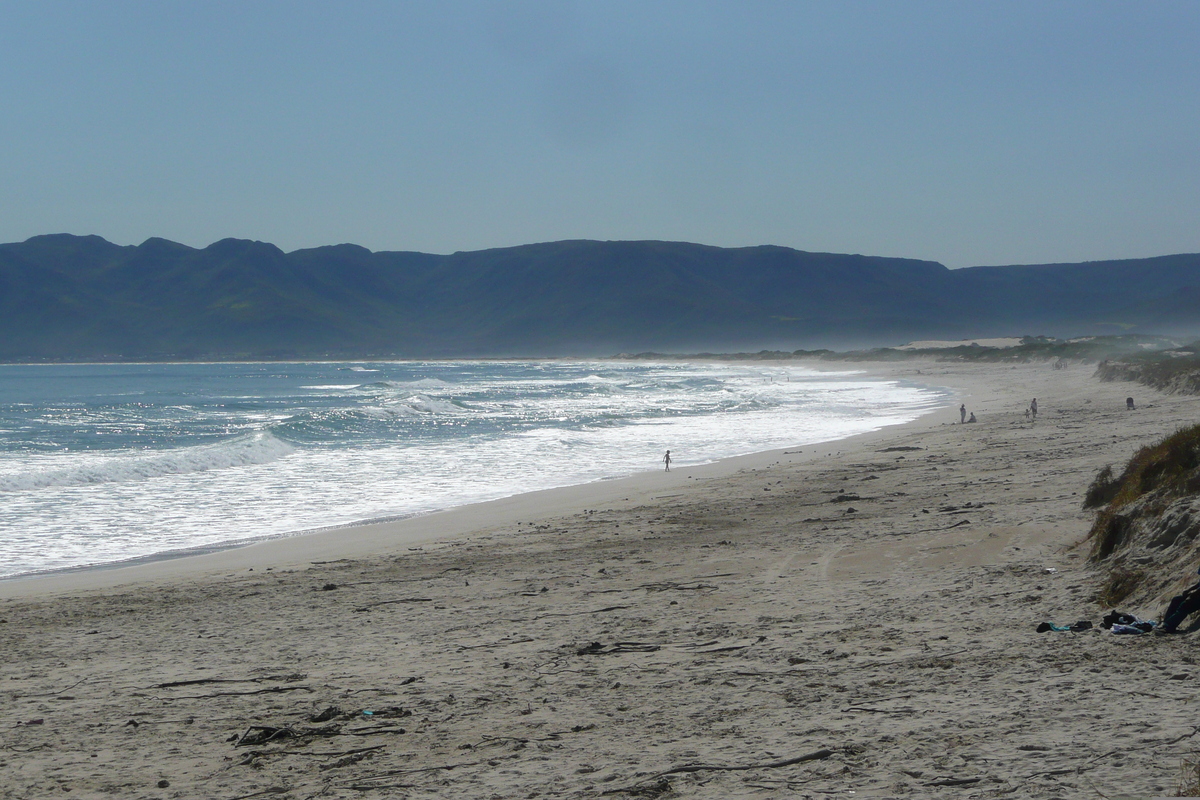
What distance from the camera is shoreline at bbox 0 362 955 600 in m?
9.99

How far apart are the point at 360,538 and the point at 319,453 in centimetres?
1184

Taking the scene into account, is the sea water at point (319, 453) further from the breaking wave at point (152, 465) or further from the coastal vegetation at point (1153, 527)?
the coastal vegetation at point (1153, 527)

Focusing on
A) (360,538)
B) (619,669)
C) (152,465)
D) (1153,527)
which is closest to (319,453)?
(152,465)

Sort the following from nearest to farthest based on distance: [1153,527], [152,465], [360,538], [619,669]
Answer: [619,669] → [1153,527] → [360,538] → [152,465]

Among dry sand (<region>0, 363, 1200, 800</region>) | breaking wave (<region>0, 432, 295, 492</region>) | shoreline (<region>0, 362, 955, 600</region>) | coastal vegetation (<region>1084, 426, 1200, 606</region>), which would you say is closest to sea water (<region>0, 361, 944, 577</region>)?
breaking wave (<region>0, 432, 295, 492</region>)

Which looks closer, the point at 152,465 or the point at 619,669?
the point at 619,669

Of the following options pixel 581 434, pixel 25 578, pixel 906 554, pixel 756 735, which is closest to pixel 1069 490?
pixel 906 554

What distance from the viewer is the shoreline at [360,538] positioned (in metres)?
9.99

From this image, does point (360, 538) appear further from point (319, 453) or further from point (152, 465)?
point (319, 453)

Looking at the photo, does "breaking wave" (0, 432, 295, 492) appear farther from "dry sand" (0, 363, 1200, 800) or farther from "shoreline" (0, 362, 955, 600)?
"dry sand" (0, 363, 1200, 800)

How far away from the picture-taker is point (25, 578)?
10.1 m

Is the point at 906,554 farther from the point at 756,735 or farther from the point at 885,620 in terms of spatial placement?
the point at 756,735

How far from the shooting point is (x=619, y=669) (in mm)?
5664

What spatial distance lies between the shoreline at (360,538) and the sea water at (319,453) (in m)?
0.47
